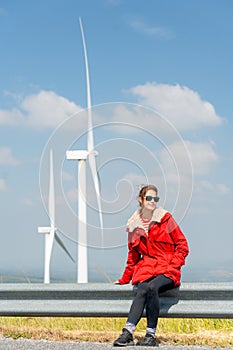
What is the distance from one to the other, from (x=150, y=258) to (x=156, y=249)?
0.31ft

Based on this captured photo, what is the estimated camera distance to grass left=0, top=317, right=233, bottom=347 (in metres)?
5.40

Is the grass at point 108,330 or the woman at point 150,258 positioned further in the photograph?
the grass at point 108,330

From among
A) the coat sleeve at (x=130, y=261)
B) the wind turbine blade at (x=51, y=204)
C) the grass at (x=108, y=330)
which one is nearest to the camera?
the grass at (x=108, y=330)

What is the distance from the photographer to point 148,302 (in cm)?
527

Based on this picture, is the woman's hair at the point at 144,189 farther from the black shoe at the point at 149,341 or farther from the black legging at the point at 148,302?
the black shoe at the point at 149,341

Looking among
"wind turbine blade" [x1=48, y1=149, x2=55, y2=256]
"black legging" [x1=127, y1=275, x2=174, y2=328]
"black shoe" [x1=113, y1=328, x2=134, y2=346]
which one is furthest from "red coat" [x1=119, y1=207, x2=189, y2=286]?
"wind turbine blade" [x1=48, y1=149, x2=55, y2=256]

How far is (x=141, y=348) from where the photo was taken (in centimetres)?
507

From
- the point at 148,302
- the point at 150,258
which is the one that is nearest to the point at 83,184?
the point at 150,258

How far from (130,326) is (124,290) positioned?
1.09 ft

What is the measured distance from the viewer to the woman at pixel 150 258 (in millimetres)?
5227

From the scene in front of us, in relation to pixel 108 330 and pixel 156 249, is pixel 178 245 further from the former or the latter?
pixel 108 330

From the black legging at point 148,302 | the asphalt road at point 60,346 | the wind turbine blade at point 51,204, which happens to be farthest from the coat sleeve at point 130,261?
the wind turbine blade at point 51,204

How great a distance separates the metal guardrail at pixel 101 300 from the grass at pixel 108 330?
0.22 metres

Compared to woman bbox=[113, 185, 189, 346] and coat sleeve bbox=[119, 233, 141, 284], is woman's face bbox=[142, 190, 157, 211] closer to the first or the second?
woman bbox=[113, 185, 189, 346]
